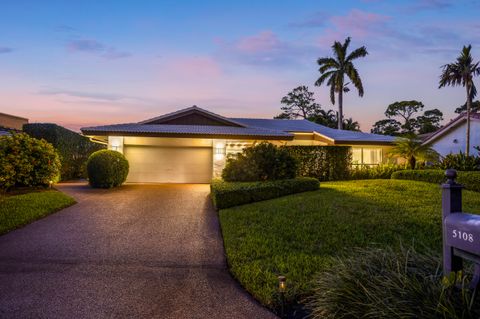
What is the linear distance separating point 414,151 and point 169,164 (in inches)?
539

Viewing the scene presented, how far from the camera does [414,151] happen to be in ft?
61.2

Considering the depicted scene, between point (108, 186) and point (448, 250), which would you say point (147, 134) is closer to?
point (108, 186)

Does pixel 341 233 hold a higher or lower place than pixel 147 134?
lower

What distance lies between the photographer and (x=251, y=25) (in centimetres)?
1387

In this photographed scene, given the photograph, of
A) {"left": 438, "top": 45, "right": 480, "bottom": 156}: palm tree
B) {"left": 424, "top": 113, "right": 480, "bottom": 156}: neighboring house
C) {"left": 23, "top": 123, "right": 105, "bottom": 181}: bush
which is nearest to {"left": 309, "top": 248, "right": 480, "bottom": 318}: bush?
{"left": 23, "top": 123, "right": 105, "bottom": 181}: bush

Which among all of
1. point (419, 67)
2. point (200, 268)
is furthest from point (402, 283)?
point (419, 67)

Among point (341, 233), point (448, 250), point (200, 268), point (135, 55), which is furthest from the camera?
point (135, 55)

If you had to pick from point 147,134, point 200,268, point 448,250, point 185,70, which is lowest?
point 200,268

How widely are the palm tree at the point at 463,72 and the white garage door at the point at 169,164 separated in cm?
1916

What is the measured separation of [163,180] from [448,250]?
16.8m

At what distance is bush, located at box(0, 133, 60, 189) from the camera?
1102cm

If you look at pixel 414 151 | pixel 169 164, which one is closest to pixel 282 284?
pixel 169 164

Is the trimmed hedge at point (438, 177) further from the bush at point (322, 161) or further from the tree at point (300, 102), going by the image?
the tree at point (300, 102)

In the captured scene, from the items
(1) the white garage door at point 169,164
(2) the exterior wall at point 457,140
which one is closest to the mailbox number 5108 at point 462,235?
(1) the white garage door at point 169,164
